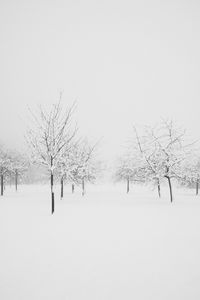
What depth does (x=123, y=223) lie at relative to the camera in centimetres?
1190

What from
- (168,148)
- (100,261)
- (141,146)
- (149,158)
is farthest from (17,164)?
(100,261)

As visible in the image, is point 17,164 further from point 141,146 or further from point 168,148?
point 168,148

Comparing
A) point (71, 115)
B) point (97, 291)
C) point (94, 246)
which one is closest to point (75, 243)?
point (94, 246)

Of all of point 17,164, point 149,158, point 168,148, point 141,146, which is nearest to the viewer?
point 168,148

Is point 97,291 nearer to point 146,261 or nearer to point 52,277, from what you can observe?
point 52,277

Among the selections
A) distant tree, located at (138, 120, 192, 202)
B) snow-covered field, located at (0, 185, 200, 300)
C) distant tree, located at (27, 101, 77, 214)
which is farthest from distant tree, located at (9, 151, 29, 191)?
snow-covered field, located at (0, 185, 200, 300)

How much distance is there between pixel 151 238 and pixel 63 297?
529cm

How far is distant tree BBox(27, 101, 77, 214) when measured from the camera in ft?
50.1

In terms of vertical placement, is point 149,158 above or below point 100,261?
above

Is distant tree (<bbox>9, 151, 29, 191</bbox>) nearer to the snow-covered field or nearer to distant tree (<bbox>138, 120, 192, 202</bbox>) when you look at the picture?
distant tree (<bbox>138, 120, 192, 202</bbox>)

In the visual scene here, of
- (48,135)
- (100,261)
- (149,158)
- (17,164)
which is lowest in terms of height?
(100,261)

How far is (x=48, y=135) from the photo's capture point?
15.4m

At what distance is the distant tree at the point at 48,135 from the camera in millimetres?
15273

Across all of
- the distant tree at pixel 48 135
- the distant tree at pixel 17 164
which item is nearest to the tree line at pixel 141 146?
the distant tree at pixel 48 135
